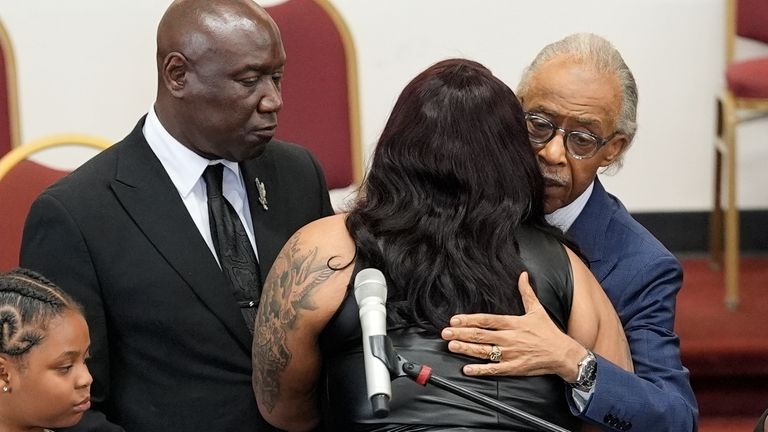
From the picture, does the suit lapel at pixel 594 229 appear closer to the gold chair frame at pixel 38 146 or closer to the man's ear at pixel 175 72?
the man's ear at pixel 175 72

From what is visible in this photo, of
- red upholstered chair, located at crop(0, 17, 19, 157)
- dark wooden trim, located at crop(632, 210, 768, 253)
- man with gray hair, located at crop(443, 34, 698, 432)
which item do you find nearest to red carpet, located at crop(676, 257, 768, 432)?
dark wooden trim, located at crop(632, 210, 768, 253)

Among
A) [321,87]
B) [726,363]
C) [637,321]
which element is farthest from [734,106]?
[637,321]

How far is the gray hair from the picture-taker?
8.14ft

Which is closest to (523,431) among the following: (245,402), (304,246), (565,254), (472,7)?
(565,254)

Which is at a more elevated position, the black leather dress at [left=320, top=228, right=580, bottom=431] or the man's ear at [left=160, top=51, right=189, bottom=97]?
the man's ear at [left=160, top=51, right=189, bottom=97]

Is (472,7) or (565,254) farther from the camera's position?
(472,7)

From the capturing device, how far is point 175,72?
7.61 ft

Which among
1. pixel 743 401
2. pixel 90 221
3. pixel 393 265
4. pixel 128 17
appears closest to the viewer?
pixel 393 265

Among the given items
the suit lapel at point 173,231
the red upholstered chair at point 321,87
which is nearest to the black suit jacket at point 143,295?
the suit lapel at point 173,231

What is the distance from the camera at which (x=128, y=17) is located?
4512 mm

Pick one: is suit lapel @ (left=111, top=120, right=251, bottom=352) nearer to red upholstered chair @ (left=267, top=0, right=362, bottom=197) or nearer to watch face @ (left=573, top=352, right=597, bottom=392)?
watch face @ (left=573, top=352, right=597, bottom=392)

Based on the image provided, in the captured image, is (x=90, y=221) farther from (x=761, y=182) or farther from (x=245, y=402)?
(x=761, y=182)

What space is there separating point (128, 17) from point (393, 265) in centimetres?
285

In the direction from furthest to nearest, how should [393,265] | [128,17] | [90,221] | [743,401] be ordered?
1. [128,17]
2. [743,401]
3. [90,221]
4. [393,265]
